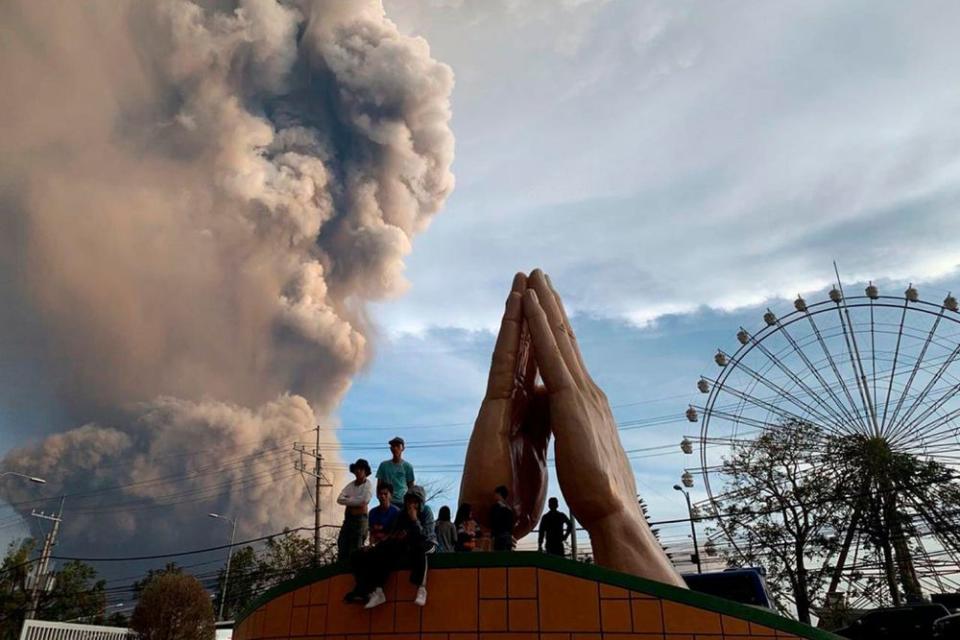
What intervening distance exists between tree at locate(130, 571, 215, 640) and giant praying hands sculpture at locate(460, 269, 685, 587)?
16.2 meters

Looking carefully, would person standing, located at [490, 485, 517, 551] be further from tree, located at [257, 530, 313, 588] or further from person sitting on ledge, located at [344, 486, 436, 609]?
tree, located at [257, 530, 313, 588]

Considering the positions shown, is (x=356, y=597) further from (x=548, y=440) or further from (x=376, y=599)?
(x=548, y=440)

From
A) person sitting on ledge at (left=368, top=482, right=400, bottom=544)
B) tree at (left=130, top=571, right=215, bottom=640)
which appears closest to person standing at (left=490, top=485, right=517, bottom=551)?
person sitting on ledge at (left=368, top=482, right=400, bottom=544)

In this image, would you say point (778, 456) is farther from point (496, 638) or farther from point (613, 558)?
point (496, 638)

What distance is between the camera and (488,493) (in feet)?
34.8

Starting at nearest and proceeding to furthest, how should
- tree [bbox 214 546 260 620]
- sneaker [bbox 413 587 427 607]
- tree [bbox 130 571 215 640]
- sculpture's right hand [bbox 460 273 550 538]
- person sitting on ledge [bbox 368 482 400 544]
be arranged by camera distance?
1. sneaker [bbox 413 587 427 607]
2. person sitting on ledge [bbox 368 482 400 544]
3. sculpture's right hand [bbox 460 273 550 538]
4. tree [bbox 130 571 215 640]
5. tree [bbox 214 546 260 620]

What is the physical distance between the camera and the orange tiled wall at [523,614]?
6.74 m

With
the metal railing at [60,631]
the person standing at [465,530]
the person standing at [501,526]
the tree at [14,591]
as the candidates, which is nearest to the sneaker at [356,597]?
the person standing at [465,530]

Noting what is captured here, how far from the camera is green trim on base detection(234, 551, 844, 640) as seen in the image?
6746 millimetres

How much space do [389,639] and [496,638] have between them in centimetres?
114

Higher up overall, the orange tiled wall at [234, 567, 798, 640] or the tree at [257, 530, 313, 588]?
the tree at [257, 530, 313, 588]

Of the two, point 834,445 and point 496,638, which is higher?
point 834,445

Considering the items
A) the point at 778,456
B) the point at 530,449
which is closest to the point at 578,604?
the point at 530,449

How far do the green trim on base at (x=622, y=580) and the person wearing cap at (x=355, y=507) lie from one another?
41.9 inches
